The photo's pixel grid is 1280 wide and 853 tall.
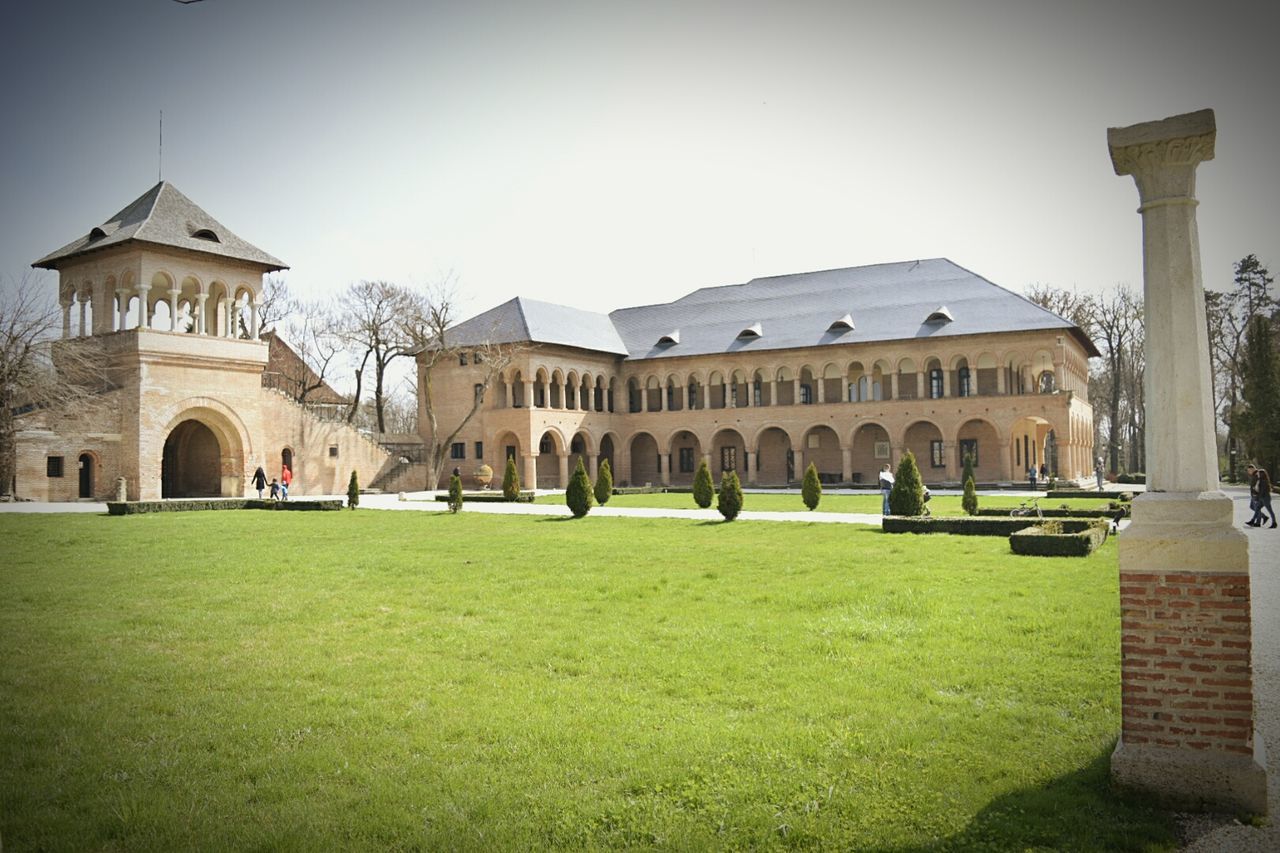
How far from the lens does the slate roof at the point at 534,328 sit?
47469mm

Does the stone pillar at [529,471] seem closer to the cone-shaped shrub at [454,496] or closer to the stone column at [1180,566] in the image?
the cone-shaped shrub at [454,496]

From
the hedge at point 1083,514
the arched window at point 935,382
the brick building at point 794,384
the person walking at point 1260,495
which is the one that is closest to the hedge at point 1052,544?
the hedge at point 1083,514

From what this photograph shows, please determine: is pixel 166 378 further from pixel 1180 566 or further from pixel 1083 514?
pixel 1180 566

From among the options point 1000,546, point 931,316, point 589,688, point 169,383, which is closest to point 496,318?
point 169,383

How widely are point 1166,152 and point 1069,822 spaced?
3884 mm

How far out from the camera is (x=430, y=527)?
70.7 ft

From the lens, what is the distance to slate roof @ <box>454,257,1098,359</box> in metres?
44.3

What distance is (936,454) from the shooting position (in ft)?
150

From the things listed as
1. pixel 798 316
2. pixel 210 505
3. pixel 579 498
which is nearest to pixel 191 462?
pixel 210 505

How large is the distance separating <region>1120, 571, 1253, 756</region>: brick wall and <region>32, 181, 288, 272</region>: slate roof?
3509cm

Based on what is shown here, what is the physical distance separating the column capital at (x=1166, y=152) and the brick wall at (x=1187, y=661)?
2294 millimetres

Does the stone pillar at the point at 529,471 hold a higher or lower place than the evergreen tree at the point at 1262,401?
lower

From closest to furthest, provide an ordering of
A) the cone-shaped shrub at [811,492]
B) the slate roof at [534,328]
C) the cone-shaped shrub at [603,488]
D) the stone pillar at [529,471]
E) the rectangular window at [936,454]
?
the cone-shaped shrub at [811,492]
the cone-shaped shrub at [603,488]
the stone pillar at [529,471]
the rectangular window at [936,454]
the slate roof at [534,328]

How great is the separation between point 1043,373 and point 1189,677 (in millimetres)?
44014
